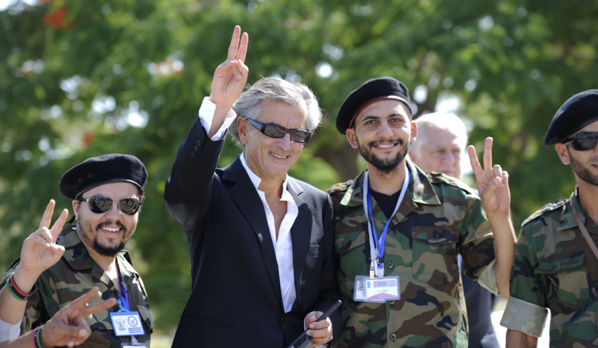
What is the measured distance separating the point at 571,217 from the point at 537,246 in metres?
0.23

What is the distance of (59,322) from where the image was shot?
11.1 feet

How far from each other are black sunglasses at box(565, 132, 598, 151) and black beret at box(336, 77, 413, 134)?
1021 mm

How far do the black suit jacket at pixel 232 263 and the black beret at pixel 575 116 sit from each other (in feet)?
4.64

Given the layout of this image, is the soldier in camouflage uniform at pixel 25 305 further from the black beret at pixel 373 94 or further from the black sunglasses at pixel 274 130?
the black beret at pixel 373 94

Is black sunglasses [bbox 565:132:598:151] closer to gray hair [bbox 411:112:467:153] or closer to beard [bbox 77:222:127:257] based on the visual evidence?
gray hair [bbox 411:112:467:153]

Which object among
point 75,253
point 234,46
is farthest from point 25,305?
point 234,46

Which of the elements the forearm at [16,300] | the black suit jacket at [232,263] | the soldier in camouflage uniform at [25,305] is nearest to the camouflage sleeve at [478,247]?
the black suit jacket at [232,263]

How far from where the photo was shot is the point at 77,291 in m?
3.72

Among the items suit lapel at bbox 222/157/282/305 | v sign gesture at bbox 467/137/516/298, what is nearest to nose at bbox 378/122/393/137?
v sign gesture at bbox 467/137/516/298

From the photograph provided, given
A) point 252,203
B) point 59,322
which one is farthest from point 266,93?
point 59,322

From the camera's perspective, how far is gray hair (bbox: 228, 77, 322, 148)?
407 cm

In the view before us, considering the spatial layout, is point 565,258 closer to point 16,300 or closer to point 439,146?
point 439,146

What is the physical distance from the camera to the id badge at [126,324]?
3.74 meters

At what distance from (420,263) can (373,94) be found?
1006mm
